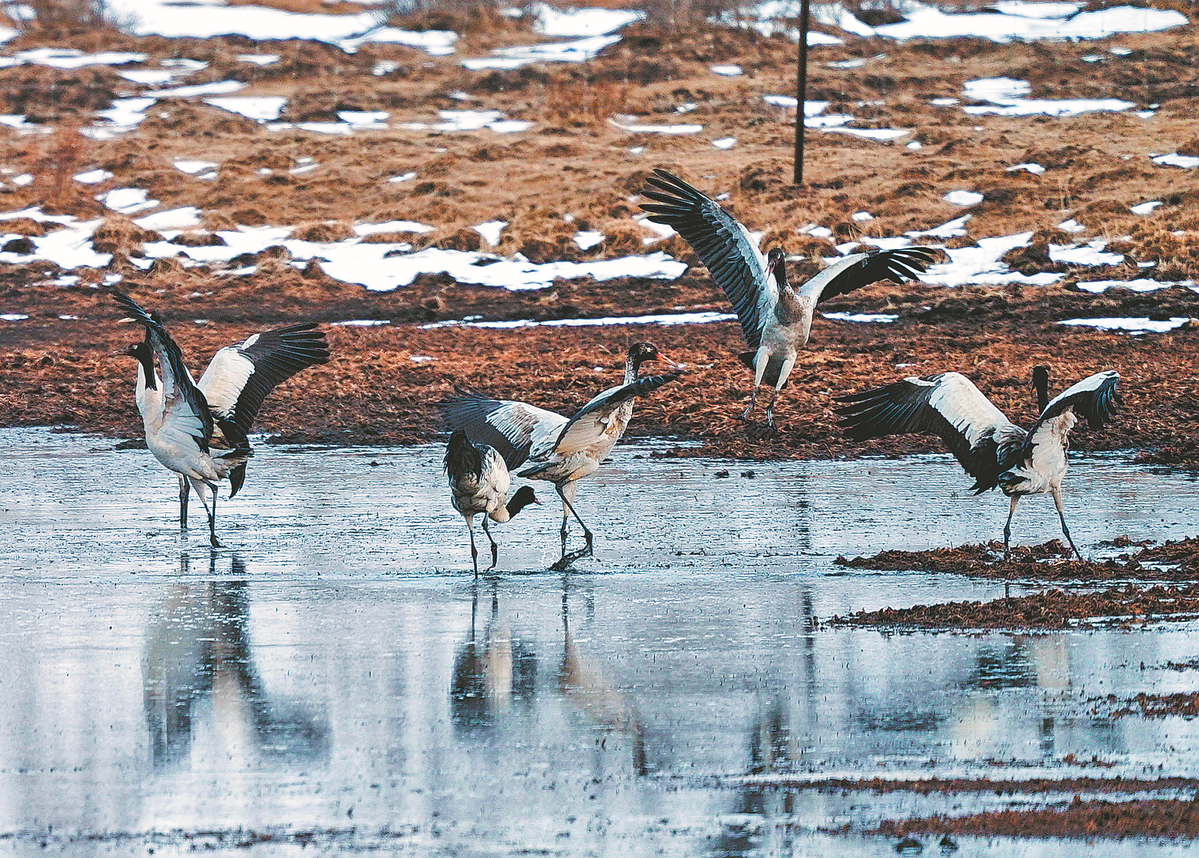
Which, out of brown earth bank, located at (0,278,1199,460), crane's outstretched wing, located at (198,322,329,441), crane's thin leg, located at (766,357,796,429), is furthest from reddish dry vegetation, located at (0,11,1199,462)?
crane's outstretched wing, located at (198,322,329,441)

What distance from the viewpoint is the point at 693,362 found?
18.0 m

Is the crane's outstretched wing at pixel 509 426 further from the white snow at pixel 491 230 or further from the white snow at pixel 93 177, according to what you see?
the white snow at pixel 93 177

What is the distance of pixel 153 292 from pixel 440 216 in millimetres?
5762

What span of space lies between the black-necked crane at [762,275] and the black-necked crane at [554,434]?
11.0 feet

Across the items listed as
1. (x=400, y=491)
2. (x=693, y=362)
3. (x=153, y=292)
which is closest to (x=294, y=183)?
(x=153, y=292)

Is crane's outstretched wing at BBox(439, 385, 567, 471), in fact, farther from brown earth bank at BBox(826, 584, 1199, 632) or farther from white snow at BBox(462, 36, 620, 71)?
white snow at BBox(462, 36, 620, 71)

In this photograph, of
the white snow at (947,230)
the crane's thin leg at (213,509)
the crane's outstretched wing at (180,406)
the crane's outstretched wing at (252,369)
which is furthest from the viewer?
the white snow at (947,230)

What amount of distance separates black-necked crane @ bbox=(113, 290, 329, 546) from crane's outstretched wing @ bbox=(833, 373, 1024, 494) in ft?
12.8

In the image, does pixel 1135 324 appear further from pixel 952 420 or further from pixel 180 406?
pixel 180 406

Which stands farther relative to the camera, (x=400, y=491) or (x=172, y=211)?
(x=172, y=211)

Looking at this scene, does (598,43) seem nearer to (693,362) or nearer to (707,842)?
(693,362)

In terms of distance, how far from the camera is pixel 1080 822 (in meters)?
5.30

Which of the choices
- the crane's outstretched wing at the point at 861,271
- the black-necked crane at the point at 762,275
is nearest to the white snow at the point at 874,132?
the black-necked crane at the point at 762,275

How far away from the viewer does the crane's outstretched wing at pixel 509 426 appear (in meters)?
10.2
